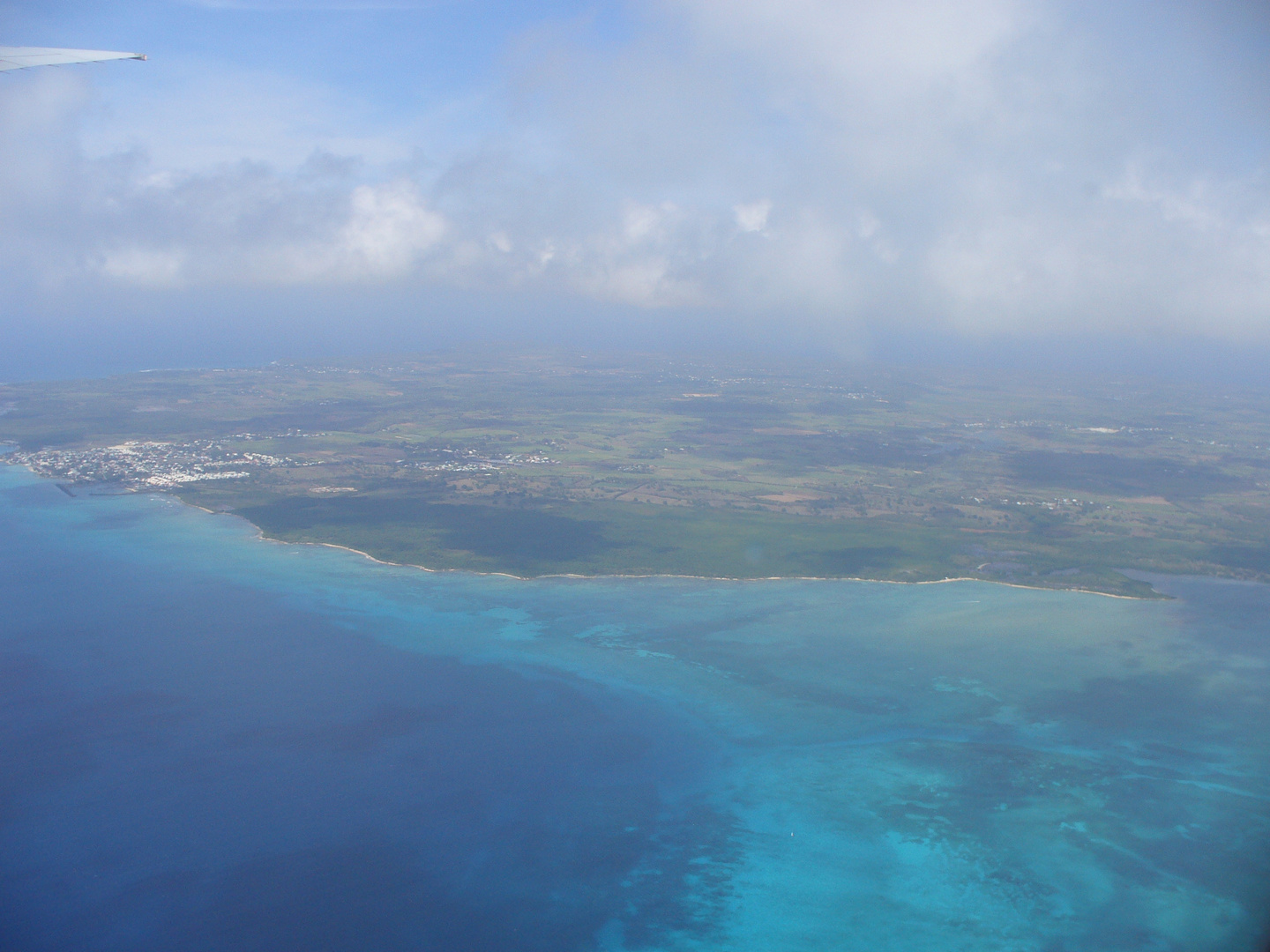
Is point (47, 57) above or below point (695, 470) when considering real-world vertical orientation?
above

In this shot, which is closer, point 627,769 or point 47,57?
point 47,57

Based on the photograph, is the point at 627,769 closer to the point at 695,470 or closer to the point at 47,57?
the point at 47,57

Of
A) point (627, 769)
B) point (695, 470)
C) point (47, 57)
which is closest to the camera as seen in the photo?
point (47, 57)

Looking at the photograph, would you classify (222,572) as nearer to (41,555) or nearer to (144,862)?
(41,555)

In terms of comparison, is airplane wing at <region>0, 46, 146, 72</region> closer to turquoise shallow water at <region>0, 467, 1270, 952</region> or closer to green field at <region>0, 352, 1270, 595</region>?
turquoise shallow water at <region>0, 467, 1270, 952</region>

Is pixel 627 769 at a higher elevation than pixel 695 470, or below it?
below

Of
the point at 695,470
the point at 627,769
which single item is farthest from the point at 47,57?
the point at 695,470

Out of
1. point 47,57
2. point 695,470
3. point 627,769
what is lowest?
point 627,769

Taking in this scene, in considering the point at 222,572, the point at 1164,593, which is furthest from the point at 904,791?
the point at 222,572

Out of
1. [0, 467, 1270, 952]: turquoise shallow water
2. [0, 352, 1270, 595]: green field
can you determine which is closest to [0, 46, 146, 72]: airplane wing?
[0, 467, 1270, 952]: turquoise shallow water

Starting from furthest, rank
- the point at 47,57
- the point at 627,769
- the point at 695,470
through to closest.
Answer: the point at 695,470
the point at 627,769
the point at 47,57
